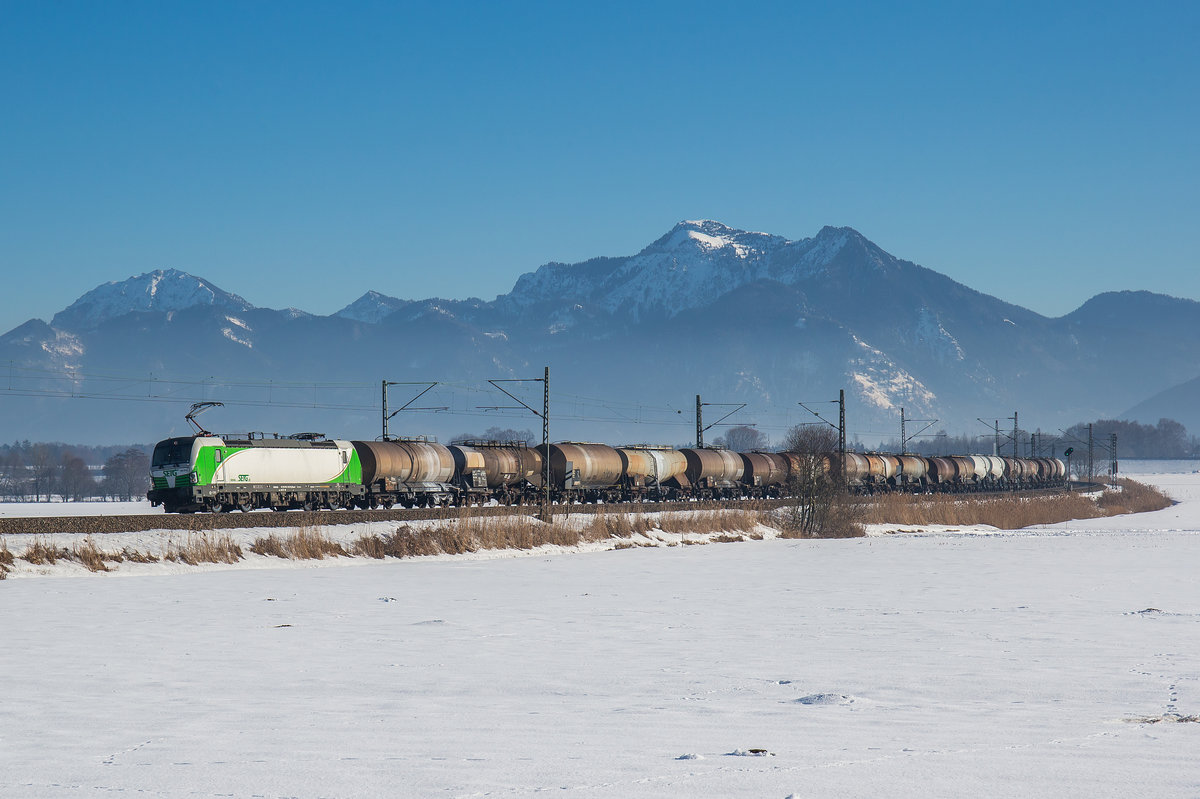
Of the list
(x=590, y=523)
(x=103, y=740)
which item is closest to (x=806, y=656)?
(x=103, y=740)

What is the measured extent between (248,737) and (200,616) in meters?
11.5

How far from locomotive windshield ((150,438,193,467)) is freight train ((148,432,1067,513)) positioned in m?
0.04

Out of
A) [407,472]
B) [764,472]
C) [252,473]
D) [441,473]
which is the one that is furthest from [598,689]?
[764,472]

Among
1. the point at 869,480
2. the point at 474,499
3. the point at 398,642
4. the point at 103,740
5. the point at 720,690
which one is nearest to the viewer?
the point at 103,740

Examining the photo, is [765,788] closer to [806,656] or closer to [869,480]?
[806,656]

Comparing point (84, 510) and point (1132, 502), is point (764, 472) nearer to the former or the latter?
point (84, 510)

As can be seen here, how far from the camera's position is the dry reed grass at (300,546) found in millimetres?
35406

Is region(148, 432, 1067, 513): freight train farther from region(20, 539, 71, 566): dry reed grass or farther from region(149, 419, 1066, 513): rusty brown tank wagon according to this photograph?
region(20, 539, 71, 566): dry reed grass

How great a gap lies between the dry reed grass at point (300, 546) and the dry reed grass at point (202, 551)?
84 centimetres

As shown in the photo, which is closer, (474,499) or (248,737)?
(248,737)

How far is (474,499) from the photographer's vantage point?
6234cm

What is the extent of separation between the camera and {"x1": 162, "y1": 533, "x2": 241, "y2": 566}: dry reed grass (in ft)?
109

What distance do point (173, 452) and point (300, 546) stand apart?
54.9 feet

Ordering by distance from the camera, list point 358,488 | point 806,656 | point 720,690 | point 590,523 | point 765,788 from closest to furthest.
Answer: point 765,788 → point 720,690 → point 806,656 → point 590,523 → point 358,488
